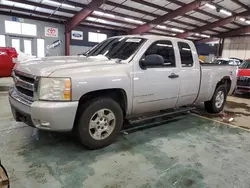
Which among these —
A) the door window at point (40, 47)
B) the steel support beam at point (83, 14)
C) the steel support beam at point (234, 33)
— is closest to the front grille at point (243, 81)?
the steel support beam at point (83, 14)

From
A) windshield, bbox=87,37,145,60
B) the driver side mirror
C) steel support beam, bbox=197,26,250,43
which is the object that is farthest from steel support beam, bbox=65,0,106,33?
steel support beam, bbox=197,26,250,43

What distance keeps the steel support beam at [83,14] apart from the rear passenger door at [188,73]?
9.89m

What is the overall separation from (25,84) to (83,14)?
13107 millimetres

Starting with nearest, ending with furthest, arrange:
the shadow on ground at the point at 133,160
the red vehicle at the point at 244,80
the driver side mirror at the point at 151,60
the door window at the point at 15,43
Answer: the shadow on ground at the point at 133,160 < the driver side mirror at the point at 151,60 < the red vehicle at the point at 244,80 < the door window at the point at 15,43

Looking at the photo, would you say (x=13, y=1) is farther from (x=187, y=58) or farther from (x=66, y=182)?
(x=66, y=182)

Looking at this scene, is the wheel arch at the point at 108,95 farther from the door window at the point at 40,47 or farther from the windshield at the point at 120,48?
the door window at the point at 40,47

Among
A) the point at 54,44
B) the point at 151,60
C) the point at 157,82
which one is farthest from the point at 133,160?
the point at 54,44

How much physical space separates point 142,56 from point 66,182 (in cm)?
214

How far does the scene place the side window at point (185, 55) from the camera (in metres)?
3.92

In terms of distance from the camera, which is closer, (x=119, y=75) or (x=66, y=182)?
(x=66, y=182)

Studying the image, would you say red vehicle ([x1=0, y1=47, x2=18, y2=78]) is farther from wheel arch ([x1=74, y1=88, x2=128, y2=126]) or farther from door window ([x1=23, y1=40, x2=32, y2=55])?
door window ([x1=23, y1=40, x2=32, y2=55])

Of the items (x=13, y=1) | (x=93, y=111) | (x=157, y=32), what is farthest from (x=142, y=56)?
(x=157, y=32)

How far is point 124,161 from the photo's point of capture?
2693 millimetres

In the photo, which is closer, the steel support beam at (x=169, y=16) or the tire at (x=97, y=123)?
the tire at (x=97, y=123)
